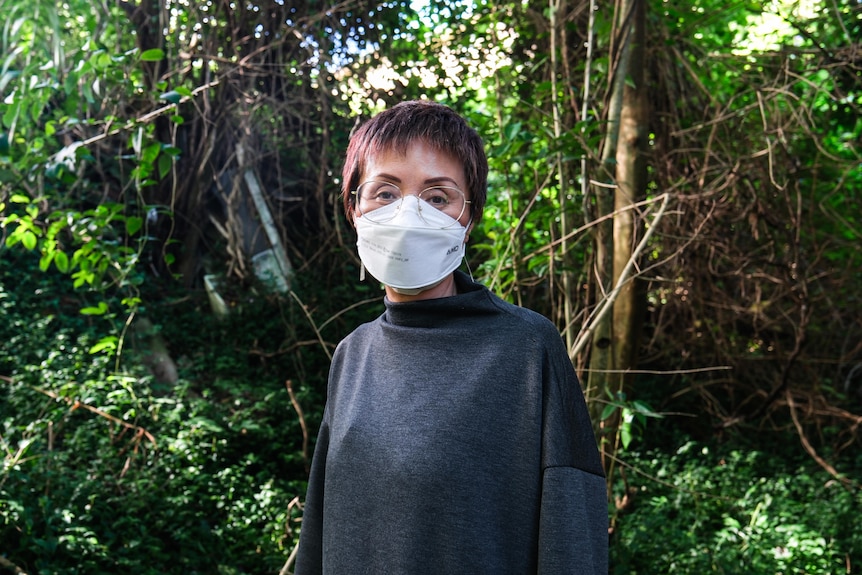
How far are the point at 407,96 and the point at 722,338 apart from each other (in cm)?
289

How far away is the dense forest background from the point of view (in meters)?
3.24

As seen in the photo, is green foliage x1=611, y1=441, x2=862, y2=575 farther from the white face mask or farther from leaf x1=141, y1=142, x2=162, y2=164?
leaf x1=141, y1=142, x2=162, y2=164

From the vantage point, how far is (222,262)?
6797 mm

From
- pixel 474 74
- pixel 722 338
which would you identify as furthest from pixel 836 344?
pixel 474 74

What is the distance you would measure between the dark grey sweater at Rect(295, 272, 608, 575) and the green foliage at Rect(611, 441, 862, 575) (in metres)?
2.07

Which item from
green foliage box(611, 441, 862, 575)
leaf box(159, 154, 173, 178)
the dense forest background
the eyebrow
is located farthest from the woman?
green foliage box(611, 441, 862, 575)

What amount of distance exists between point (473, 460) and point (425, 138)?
0.58m

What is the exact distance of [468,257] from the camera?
184 inches

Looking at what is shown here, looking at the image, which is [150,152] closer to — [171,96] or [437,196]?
[171,96]

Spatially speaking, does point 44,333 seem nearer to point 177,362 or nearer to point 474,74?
point 177,362

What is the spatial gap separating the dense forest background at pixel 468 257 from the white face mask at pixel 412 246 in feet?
3.80

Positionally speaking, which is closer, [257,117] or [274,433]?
[274,433]

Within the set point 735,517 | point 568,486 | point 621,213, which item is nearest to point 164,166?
point 621,213

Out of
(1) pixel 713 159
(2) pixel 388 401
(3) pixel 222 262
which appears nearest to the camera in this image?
(2) pixel 388 401
